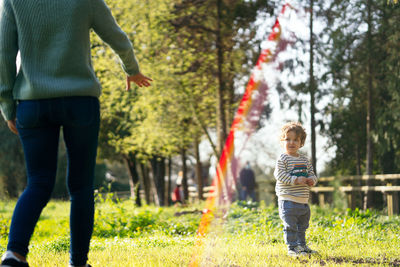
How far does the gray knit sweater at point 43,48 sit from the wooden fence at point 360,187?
438 inches

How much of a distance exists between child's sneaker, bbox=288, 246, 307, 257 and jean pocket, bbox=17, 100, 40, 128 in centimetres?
247

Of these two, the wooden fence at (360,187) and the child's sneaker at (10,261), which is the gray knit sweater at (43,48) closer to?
the child's sneaker at (10,261)

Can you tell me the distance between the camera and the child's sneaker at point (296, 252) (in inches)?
171

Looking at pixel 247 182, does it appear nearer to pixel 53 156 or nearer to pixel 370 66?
pixel 370 66

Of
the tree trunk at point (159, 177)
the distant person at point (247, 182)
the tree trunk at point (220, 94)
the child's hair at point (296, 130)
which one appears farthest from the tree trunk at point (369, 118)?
the tree trunk at point (159, 177)

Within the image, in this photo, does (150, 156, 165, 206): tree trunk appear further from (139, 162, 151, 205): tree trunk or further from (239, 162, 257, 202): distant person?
(239, 162, 257, 202): distant person

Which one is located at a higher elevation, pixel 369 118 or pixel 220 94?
pixel 220 94

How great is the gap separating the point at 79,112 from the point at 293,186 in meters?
2.40

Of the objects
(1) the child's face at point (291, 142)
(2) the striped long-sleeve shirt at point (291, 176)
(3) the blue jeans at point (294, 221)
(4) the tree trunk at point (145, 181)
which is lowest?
(4) the tree trunk at point (145, 181)

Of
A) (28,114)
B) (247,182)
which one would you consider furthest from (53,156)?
(247,182)

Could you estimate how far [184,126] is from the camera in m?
18.4

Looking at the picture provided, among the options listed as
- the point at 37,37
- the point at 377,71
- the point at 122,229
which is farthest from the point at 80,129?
the point at 377,71

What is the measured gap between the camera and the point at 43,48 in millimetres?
3043

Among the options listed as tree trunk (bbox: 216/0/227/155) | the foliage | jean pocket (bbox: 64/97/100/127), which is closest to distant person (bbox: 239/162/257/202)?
the foliage
